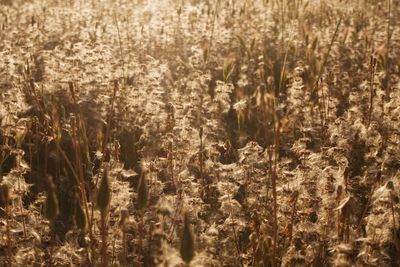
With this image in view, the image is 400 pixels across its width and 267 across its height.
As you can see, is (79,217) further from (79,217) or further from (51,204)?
(51,204)

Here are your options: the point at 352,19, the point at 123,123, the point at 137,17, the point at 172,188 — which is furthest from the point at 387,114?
the point at 137,17

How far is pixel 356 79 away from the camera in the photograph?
13.4ft

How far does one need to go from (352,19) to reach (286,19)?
0.81 m

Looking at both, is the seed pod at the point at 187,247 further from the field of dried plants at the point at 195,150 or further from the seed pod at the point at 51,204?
the seed pod at the point at 51,204

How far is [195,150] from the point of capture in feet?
8.68

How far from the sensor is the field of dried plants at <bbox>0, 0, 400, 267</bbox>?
A: 1850mm

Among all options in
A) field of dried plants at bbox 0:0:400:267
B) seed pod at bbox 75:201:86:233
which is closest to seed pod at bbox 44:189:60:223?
field of dried plants at bbox 0:0:400:267

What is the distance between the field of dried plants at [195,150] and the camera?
185 cm

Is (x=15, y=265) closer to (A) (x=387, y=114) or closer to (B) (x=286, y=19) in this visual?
(A) (x=387, y=114)

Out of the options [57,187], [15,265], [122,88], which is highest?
[122,88]

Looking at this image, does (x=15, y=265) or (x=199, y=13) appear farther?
(x=199, y=13)

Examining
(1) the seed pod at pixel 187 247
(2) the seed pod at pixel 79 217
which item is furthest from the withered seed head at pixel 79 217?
(1) the seed pod at pixel 187 247

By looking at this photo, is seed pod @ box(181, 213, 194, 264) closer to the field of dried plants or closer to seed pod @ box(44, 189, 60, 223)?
the field of dried plants

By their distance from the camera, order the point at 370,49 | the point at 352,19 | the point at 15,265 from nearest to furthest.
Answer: the point at 15,265, the point at 370,49, the point at 352,19
